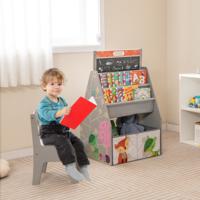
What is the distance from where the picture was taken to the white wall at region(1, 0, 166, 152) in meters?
3.25

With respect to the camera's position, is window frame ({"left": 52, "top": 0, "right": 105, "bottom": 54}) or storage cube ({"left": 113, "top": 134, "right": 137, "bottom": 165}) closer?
storage cube ({"left": 113, "top": 134, "right": 137, "bottom": 165})

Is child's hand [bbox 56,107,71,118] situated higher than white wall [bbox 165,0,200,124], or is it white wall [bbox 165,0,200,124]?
white wall [bbox 165,0,200,124]

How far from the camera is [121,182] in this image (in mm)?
2691

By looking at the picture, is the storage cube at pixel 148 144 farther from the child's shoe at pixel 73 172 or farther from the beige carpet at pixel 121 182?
the child's shoe at pixel 73 172

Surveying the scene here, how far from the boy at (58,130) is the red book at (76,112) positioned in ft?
0.11

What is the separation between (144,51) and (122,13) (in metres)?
0.42

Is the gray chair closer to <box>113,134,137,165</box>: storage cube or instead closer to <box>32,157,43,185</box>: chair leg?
<box>32,157,43,185</box>: chair leg

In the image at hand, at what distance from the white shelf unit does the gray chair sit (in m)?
1.33

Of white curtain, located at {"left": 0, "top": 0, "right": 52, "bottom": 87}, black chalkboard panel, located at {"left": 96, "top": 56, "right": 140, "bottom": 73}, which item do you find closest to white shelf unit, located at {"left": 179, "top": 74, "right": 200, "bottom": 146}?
black chalkboard panel, located at {"left": 96, "top": 56, "right": 140, "bottom": 73}

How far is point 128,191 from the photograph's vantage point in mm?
2535

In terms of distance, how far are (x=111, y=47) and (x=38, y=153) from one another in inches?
53.4

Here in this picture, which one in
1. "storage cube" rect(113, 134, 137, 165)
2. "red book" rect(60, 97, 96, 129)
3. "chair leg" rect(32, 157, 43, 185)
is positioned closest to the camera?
"red book" rect(60, 97, 96, 129)

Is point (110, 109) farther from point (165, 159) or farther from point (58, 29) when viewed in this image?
point (58, 29)

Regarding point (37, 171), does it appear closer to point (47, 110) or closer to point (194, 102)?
point (47, 110)
